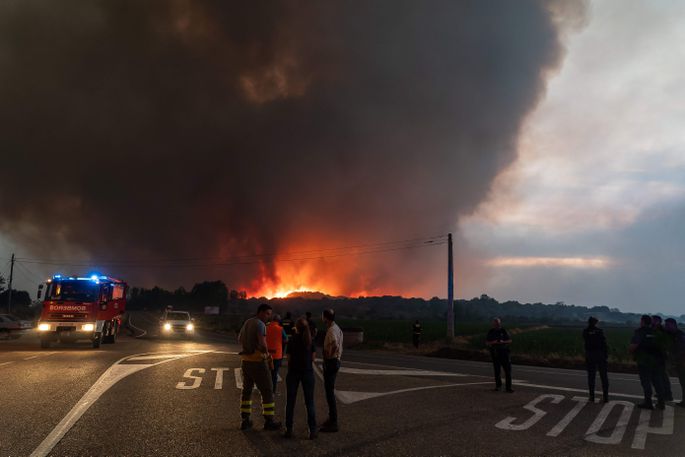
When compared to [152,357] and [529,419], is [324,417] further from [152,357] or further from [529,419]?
[152,357]

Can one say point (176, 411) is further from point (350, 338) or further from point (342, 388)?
point (350, 338)

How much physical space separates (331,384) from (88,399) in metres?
5.90

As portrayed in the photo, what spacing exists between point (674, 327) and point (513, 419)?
587cm

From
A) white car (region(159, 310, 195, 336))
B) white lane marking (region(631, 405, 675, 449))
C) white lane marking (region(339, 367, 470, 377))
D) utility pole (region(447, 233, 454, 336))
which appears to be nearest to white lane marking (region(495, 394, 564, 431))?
white lane marking (region(631, 405, 675, 449))

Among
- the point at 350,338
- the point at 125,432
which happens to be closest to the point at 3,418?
the point at 125,432

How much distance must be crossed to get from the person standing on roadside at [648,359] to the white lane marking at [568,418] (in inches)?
52.8

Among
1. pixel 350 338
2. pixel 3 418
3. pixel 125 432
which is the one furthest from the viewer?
pixel 350 338

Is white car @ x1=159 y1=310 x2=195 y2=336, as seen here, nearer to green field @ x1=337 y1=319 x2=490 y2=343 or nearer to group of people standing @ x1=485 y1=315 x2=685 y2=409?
green field @ x1=337 y1=319 x2=490 y2=343

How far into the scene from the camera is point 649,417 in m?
10.5

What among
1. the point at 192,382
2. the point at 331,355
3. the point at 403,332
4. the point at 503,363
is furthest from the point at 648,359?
the point at 403,332

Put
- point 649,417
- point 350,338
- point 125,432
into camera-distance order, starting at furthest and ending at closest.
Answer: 1. point 350,338
2. point 649,417
3. point 125,432

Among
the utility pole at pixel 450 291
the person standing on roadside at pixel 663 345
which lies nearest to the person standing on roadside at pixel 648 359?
the person standing on roadside at pixel 663 345

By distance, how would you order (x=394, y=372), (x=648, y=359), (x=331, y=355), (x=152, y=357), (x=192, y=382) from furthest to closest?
1. (x=152, y=357)
2. (x=394, y=372)
3. (x=192, y=382)
4. (x=648, y=359)
5. (x=331, y=355)

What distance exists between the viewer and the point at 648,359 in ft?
38.3
